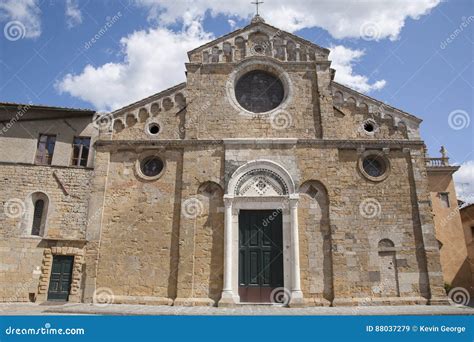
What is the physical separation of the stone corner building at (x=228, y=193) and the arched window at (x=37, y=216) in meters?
0.08

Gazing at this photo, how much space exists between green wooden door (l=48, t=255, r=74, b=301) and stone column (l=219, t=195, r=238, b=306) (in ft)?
18.7

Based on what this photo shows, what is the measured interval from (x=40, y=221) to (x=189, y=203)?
5.78m

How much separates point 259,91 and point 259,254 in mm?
6930

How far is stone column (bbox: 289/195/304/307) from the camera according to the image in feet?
40.7

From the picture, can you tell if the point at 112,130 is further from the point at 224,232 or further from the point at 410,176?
the point at 410,176

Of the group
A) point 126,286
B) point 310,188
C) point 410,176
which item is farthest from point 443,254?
point 126,286
